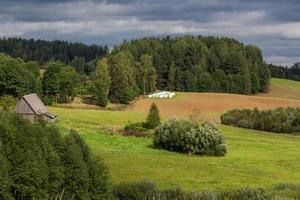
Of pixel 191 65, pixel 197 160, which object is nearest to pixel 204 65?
pixel 191 65

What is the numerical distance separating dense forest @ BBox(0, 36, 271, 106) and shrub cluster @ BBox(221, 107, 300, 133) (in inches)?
1083

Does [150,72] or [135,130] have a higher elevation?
[150,72]

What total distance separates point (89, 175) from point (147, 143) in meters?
36.0

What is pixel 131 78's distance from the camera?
12350 cm

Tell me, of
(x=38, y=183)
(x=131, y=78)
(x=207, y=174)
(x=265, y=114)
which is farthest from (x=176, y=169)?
(x=131, y=78)

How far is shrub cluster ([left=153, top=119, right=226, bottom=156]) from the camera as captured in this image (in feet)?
210

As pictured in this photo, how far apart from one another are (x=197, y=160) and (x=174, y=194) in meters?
26.5

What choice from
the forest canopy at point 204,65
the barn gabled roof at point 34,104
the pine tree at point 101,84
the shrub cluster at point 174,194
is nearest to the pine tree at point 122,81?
the pine tree at point 101,84

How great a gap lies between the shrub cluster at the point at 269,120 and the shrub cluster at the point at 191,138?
26782mm

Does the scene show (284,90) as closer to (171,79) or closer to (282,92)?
(282,92)

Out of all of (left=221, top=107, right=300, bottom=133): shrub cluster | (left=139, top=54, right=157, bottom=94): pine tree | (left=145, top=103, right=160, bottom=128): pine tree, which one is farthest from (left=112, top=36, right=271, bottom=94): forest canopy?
(left=145, top=103, right=160, bottom=128): pine tree

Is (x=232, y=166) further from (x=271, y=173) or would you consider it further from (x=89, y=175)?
(x=89, y=175)

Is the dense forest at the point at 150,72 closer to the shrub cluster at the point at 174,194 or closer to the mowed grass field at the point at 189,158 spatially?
the mowed grass field at the point at 189,158

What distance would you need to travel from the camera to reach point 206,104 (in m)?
112
